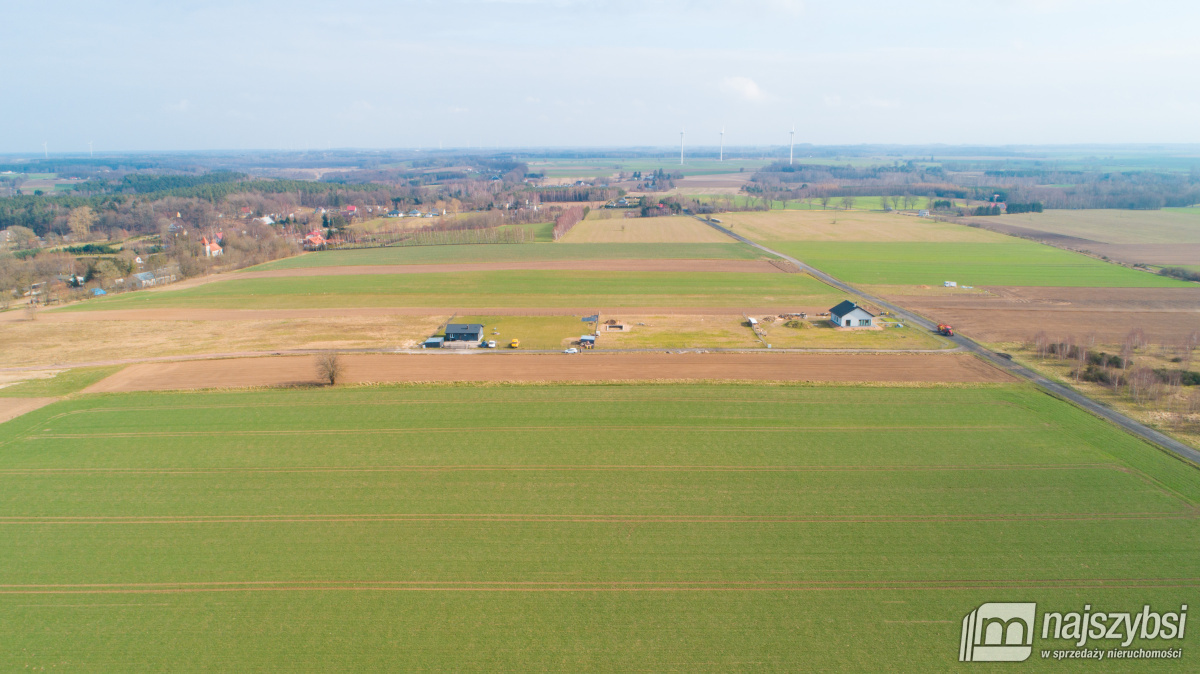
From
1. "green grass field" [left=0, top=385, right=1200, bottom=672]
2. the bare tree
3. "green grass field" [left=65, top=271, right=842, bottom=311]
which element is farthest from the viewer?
"green grass field" [left=65, top=271, right=842, bottom=311]

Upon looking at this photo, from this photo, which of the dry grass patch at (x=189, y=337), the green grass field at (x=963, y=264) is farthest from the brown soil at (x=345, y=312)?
the green grass field at (x=963, y=264)

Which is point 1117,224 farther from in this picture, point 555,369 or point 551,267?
point 555,369

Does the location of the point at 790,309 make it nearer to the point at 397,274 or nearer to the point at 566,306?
the point at 566,306

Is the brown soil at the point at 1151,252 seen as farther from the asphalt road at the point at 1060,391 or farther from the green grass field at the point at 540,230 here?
the green grass field at the point at 540,230

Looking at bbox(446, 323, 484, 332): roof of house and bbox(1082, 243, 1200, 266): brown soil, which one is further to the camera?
bbox(1082, 243, 1200, 266): brown soil

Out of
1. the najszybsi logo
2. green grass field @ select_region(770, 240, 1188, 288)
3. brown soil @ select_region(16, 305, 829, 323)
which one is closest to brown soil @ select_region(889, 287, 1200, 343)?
green grass field @ select_region(770, 240, 1188, 288)

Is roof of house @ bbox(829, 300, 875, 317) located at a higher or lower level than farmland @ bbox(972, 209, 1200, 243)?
lower

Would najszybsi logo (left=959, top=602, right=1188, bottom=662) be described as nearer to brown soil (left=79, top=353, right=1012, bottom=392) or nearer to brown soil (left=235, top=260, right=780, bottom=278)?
brown soil (left=79, top=353, right=1012, bottom=392)

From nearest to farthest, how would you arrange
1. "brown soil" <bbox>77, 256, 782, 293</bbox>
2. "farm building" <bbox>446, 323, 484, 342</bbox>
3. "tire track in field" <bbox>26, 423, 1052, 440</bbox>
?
"tire track in field" <bbox>26, 423, 1052, 440</bbox>, "farm building" <bbox>446, 323, 484, 342</bbox>, "brown soil" <bbox>77, 256, 782, 293</bbox>
